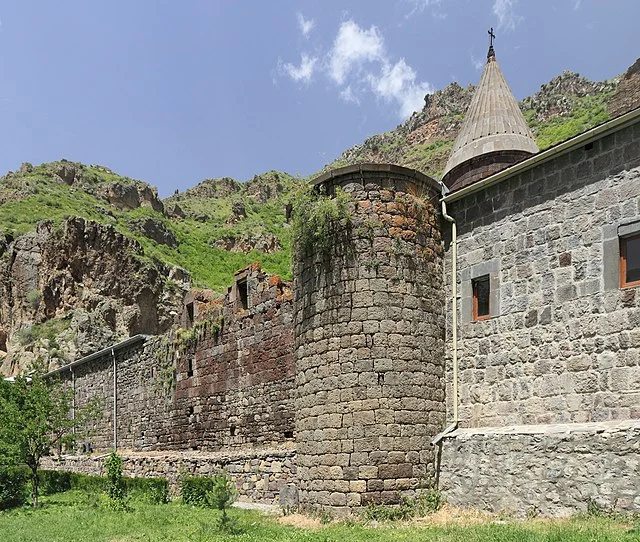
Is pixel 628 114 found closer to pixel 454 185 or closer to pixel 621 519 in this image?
pixel 621 519

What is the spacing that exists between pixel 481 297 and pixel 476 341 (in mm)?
810

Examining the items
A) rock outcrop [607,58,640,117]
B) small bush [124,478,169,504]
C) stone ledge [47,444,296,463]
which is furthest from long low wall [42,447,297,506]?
rock outcrop [607,58,640,117]

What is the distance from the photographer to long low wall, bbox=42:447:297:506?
13.8 m

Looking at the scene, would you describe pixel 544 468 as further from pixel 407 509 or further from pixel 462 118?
pixel 462 118

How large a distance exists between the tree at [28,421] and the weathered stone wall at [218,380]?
3.16 m

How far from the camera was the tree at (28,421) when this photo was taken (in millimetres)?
18016

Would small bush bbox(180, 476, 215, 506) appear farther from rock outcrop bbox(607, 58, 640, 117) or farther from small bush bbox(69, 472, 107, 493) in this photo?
rock outcrop bbox(607, 58, 640, 117)

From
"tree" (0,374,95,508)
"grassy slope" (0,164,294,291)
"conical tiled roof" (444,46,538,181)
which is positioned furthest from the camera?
"grassy slope" (0,164,294,291)

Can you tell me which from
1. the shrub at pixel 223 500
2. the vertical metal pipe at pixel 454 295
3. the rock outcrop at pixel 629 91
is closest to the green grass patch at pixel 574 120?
the rock outcrop at pixel 629 91

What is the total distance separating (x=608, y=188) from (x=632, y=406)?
3193 millimetres

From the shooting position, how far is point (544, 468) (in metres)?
9.47

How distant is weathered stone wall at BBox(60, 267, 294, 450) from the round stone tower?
3.39 meters

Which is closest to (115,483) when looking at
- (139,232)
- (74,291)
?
(74,291)

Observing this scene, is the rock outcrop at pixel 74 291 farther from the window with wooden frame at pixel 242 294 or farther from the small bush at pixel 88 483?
the window with wooden frame at pixel 242 294
